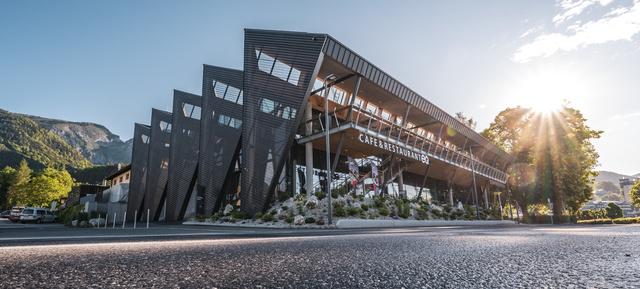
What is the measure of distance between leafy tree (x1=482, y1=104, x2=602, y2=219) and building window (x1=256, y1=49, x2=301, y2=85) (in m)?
31.2

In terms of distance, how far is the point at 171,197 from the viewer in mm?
34562

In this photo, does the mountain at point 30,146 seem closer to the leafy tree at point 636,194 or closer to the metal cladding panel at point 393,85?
the metal cladding panel at point 393,85

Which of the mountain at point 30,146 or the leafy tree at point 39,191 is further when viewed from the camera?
the mountain at point 30,146

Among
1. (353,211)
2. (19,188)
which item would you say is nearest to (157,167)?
(353,211)

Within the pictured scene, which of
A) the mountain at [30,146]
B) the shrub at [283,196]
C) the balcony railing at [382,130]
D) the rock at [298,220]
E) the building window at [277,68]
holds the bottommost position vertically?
the rock at [298,220]

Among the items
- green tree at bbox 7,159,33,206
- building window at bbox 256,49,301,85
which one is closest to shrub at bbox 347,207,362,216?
building window at bbox 256,49,301,85

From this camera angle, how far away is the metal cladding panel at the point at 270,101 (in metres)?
24.7

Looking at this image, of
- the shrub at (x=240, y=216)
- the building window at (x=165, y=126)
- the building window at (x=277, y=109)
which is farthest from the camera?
the building window at (x=165, y=126)

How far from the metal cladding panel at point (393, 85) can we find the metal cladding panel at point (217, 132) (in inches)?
383

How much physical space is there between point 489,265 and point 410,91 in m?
31.8

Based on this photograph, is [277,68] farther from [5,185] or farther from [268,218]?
[5,185]

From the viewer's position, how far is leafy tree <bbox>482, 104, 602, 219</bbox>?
3847cm

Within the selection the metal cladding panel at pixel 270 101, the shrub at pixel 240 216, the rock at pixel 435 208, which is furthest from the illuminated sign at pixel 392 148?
the shrub at pixel 240 216

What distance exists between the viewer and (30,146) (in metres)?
171
